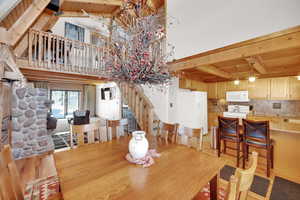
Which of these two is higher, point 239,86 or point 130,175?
point 239,86

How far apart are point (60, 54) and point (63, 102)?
11.7 feet

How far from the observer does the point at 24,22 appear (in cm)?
289

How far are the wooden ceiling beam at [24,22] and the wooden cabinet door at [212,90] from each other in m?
5.82

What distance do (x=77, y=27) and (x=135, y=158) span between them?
8019 millimetres

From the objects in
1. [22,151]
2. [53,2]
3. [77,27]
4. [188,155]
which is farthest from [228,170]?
[77,27]

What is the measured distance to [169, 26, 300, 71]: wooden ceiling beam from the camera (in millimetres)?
1988

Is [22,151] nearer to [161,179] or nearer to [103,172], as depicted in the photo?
[103,172]

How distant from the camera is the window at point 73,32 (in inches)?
260

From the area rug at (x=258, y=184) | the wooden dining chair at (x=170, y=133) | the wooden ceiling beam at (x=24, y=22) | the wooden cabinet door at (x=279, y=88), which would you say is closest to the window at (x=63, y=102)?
the wooden ceiling beam at (x=24, y=22)

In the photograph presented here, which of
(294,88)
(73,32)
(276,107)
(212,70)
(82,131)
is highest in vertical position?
(73,32)

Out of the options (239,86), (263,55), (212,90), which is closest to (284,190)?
(263,55)

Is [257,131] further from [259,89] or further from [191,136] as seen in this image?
[259,89]

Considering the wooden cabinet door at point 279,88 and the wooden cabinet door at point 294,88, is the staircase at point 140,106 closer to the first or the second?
the wooden cabinet door at point 279,88

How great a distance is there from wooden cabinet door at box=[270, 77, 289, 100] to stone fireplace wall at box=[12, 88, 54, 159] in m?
6.33
